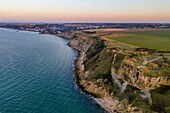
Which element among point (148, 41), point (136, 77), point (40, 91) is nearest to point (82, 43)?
point (148, 41)

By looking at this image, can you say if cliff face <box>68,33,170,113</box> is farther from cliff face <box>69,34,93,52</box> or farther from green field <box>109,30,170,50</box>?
cliff face <box>69,34,93,52</box>

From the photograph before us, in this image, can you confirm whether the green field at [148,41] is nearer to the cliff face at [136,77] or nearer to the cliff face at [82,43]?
the cliff face at [82,43]

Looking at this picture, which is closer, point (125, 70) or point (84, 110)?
point (84, 110)

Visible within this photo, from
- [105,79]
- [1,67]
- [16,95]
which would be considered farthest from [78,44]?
[16,95]

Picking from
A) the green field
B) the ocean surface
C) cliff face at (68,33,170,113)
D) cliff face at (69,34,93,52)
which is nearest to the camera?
the ocean surface

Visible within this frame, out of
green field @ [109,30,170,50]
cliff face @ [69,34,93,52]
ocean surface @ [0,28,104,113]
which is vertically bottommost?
Result: cliff face @ [69,34,93,52]

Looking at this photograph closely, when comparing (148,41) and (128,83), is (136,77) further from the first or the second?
(148,41)

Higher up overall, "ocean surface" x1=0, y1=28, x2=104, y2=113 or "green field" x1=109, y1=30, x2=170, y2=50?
"green field" x1=109, y1=30, x2=170, y2=50

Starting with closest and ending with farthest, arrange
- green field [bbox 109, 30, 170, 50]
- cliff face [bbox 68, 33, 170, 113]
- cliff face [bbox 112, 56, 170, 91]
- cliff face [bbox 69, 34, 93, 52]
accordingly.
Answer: cliff face [bbox 68, 33, 170, 113] → cliff face [bbox 112, 56, 170, 91] → green field [bbox 109, 30, 170, 50] → cliff face [bbox 69, 34, 93, 52]

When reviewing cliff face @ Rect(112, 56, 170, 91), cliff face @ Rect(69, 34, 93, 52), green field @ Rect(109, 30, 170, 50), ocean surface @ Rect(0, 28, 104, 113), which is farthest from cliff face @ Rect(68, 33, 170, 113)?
cliff face @ Rect(69, 34, 93, 52)

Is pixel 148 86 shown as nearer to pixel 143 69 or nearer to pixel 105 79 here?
pixel 143 69

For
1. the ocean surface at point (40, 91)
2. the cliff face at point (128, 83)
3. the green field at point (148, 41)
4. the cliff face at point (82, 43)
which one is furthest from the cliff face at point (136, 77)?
the cliff face at point (82, 43)
